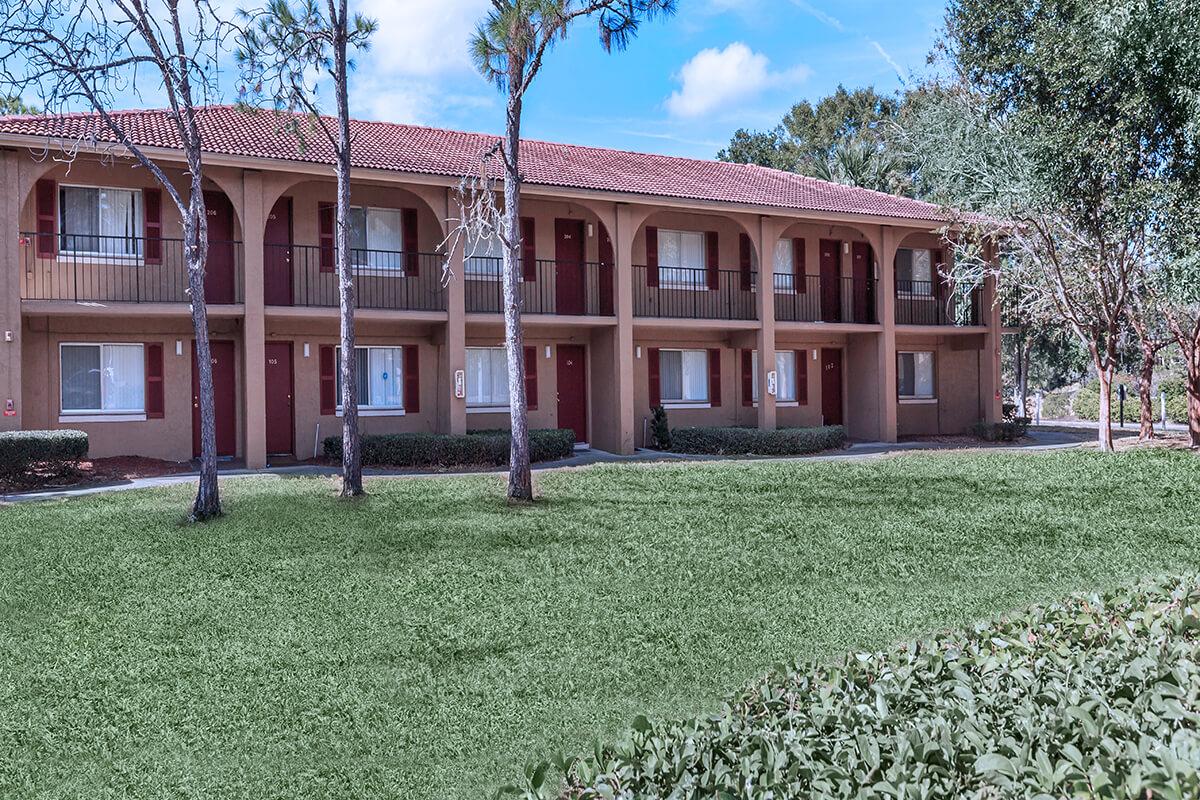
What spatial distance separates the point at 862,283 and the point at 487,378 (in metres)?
10.9

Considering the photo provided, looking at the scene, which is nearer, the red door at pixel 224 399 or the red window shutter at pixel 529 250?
the red door at pixel 224 399

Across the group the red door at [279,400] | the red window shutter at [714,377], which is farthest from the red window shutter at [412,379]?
the red window shutter at [714,377]

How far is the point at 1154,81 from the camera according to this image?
16.5 m

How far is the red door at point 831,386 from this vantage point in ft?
82.9

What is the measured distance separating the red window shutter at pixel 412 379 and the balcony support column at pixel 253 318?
12.4ft

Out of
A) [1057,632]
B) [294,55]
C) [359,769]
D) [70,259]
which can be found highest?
[294,55]

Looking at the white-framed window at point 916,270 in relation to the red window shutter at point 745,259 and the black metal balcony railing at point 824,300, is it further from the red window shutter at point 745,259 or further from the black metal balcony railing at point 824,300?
the red window shutter at point 745,259

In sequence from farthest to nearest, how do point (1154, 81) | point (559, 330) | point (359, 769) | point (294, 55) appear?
point (559, 330)
point (1154, 81)
point (294, 55)
point (359, 769)

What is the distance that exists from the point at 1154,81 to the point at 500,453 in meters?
13.6

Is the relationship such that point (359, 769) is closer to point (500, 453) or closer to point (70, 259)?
point (500, 453)

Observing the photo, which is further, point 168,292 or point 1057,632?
point 168,292

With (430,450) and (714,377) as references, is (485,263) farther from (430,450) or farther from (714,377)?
(714,377)

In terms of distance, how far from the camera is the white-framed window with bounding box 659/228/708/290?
22.8 m

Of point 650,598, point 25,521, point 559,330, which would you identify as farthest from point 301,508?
point 559,330
